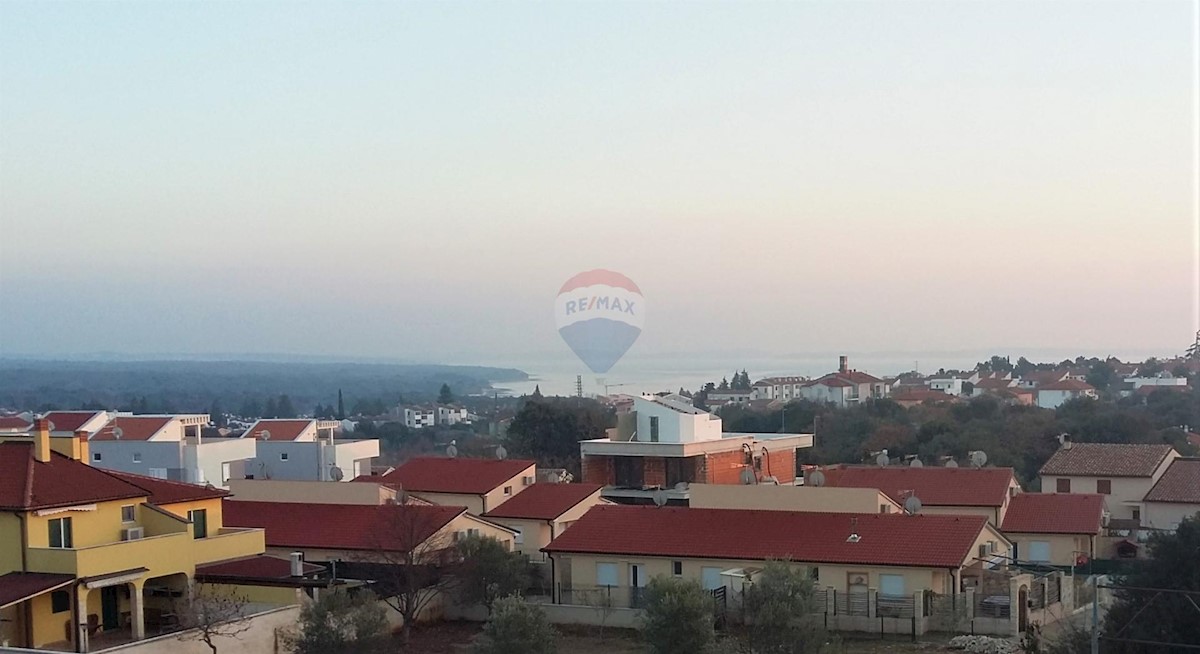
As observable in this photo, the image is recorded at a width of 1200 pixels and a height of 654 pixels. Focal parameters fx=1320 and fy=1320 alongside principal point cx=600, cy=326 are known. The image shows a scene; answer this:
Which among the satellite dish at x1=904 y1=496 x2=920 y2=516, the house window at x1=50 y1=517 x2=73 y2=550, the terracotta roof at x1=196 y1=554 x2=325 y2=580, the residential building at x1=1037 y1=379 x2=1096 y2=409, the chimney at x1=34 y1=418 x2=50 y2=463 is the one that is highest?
the chimney at x1=34 y1=418 x2=50 y2=463

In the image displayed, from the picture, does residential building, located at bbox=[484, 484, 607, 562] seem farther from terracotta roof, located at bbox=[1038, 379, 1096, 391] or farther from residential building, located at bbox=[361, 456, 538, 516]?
terracotta roof, located at bbox=[1038, 379, 1096, 391]

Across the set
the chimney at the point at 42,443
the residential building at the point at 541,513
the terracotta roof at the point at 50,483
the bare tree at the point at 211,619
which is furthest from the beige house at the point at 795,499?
the chimney at the point at 42,443

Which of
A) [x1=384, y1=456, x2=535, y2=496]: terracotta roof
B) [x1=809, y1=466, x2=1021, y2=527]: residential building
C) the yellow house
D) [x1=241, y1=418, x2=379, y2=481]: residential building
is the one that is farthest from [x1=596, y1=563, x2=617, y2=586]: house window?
[x1=241, y1=418, x2=379, y2=481]: residential building

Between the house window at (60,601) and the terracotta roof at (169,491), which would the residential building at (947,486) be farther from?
the house window at (60,601)

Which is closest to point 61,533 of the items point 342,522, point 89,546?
point 89,546

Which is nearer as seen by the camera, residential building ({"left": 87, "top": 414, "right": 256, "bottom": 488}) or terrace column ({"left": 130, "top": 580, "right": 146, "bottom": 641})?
terrace column ({"left": 130, "top": 580, "right": 146, "bottom": 641})

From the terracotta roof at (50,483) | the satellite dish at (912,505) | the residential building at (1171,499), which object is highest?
the terracotta roof at (50,483)

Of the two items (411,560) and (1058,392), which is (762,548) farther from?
(1058,392)

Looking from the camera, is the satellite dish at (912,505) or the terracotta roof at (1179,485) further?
the terracotta roof at (1179,485)
